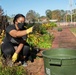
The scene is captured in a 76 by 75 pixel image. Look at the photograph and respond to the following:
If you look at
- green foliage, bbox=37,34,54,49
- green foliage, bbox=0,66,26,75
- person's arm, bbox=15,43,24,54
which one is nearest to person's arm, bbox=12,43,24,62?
person's arm, bbox=15,43,24,54

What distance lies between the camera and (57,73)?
3469mm

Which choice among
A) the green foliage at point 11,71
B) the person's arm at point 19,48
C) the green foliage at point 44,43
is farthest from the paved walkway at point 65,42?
the green foliage at point 11,71

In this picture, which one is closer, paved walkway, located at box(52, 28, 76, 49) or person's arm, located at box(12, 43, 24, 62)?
person's arm, located at box(12, 43, 24, 62)

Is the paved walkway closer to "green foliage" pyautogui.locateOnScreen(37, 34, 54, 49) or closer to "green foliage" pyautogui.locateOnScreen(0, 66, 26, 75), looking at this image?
"green foliage" pyautogui.locateOnScreen(37, 34, 54, 49)

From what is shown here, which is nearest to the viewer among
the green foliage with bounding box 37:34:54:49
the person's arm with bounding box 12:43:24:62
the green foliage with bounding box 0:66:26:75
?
the green foliage with bounding box 0:66:26:75

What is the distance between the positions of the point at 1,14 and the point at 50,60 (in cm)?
778

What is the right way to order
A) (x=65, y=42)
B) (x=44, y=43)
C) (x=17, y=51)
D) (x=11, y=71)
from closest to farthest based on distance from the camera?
(x=11, y=71) → (x=17, y=51) → (x=44, y=43) → (x=65, y=42)

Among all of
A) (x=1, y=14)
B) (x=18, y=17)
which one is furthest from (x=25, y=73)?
(x=1, y=14)

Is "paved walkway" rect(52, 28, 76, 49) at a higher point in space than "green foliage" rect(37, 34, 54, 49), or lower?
lower

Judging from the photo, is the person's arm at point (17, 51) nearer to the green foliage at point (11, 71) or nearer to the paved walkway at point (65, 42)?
the green foliage at point (11, 71)

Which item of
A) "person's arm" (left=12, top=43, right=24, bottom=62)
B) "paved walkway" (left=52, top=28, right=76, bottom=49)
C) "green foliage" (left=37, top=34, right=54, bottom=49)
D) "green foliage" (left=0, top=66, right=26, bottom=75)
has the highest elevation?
"person's arm" (left=12, top=43, right=24, bottom=62)

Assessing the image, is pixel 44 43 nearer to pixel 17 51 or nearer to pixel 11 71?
pixel 17 51

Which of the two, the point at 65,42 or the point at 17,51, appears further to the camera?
the point at 65,42

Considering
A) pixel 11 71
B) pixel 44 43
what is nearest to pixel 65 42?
pixel 44 43
